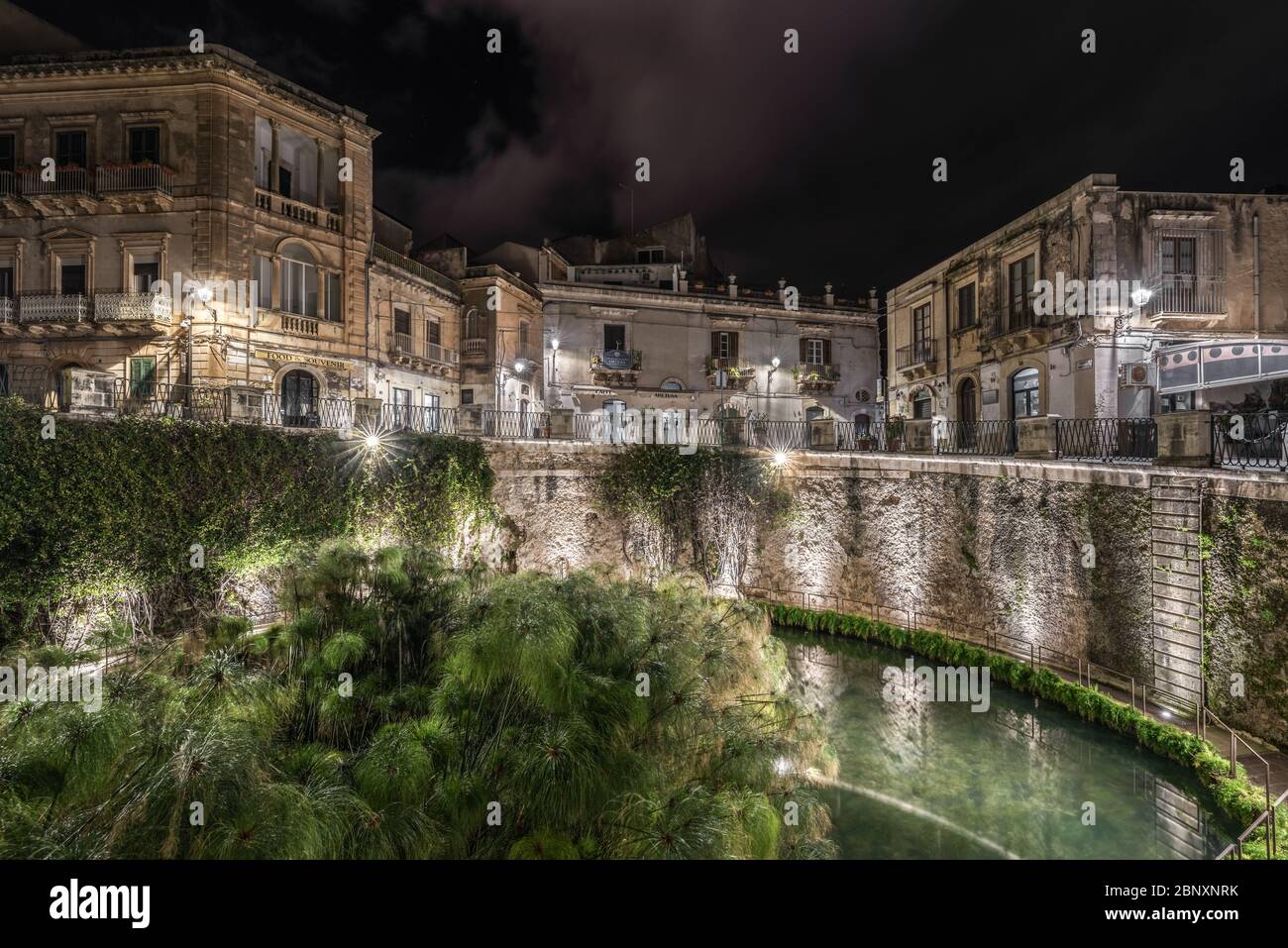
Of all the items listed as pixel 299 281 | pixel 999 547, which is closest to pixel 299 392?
pixel 299 281

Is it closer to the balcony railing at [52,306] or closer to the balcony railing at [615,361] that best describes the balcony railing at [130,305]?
the balcony railing at [52,306]

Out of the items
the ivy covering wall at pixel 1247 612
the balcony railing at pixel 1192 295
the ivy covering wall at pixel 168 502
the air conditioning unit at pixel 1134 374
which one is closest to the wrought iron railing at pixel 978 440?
the air conditioning unit at pixel 1134 374

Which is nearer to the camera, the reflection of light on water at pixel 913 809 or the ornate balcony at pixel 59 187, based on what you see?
the reflection of light on water at pixel 913 809

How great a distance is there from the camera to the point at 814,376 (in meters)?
25.1

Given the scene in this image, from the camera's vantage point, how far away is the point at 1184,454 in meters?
8.48

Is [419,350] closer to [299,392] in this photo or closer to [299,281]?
[299,281]

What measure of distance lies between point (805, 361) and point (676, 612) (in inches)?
827

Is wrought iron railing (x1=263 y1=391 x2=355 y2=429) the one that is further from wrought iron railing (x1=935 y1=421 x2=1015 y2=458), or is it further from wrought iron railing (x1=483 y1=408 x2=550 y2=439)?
wrought iron railing (x1=935 y1=421 x2=1015 y2=458)

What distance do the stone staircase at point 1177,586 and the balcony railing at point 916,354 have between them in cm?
1231

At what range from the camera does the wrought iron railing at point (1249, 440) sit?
812cm

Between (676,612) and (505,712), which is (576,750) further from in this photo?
(676,612)

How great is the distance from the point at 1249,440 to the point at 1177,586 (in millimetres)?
2302

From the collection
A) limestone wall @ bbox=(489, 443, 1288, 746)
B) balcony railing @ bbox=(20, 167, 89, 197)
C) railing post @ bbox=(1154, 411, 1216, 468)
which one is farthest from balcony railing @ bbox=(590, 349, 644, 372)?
railing post @ bbox=(1154, 411, 1216, 468)

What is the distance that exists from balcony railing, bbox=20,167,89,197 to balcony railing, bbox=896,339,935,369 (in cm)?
2518
